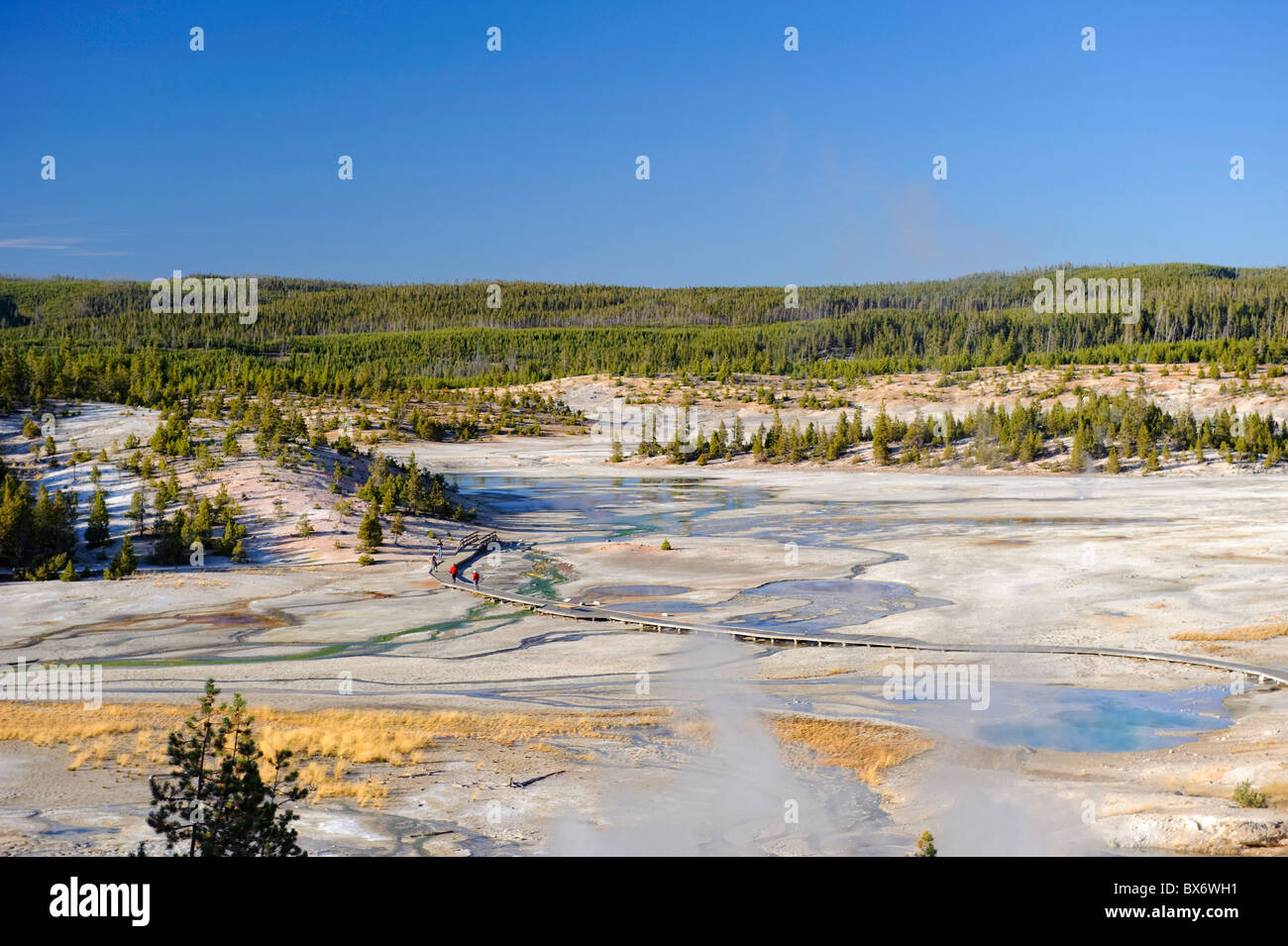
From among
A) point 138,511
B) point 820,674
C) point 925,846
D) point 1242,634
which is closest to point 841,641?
point 820,674

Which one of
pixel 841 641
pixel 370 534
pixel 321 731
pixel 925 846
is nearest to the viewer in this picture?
pixel 925 846

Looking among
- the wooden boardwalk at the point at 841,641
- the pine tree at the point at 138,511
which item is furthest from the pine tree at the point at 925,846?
the pine tree at the point at 138,511

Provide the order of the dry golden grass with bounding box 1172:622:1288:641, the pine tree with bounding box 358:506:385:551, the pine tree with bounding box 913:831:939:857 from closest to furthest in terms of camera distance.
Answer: the pine tree with bounding box 913:831:939:857
the dry golden grass with bounding box 1172:622:1288:641
the pine tree with bounding box 358:506:385:551

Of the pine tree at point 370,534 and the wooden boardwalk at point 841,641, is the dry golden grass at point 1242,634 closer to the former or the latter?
the wooden boardwalk at point 841,641

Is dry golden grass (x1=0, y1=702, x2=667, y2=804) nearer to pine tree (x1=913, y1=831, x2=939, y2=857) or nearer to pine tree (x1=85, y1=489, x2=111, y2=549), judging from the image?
pine tree (x1=913, y1=831, x2=939, y2=857)

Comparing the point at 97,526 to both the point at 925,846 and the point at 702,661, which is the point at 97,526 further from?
the point at 925,846

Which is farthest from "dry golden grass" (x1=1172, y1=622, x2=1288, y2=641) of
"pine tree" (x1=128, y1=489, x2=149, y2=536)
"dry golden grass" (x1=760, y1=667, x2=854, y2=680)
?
"pine tree" (x1=128, y1=489, x2=149, y2=536)

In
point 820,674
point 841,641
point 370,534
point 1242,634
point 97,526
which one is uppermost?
point 97,526
